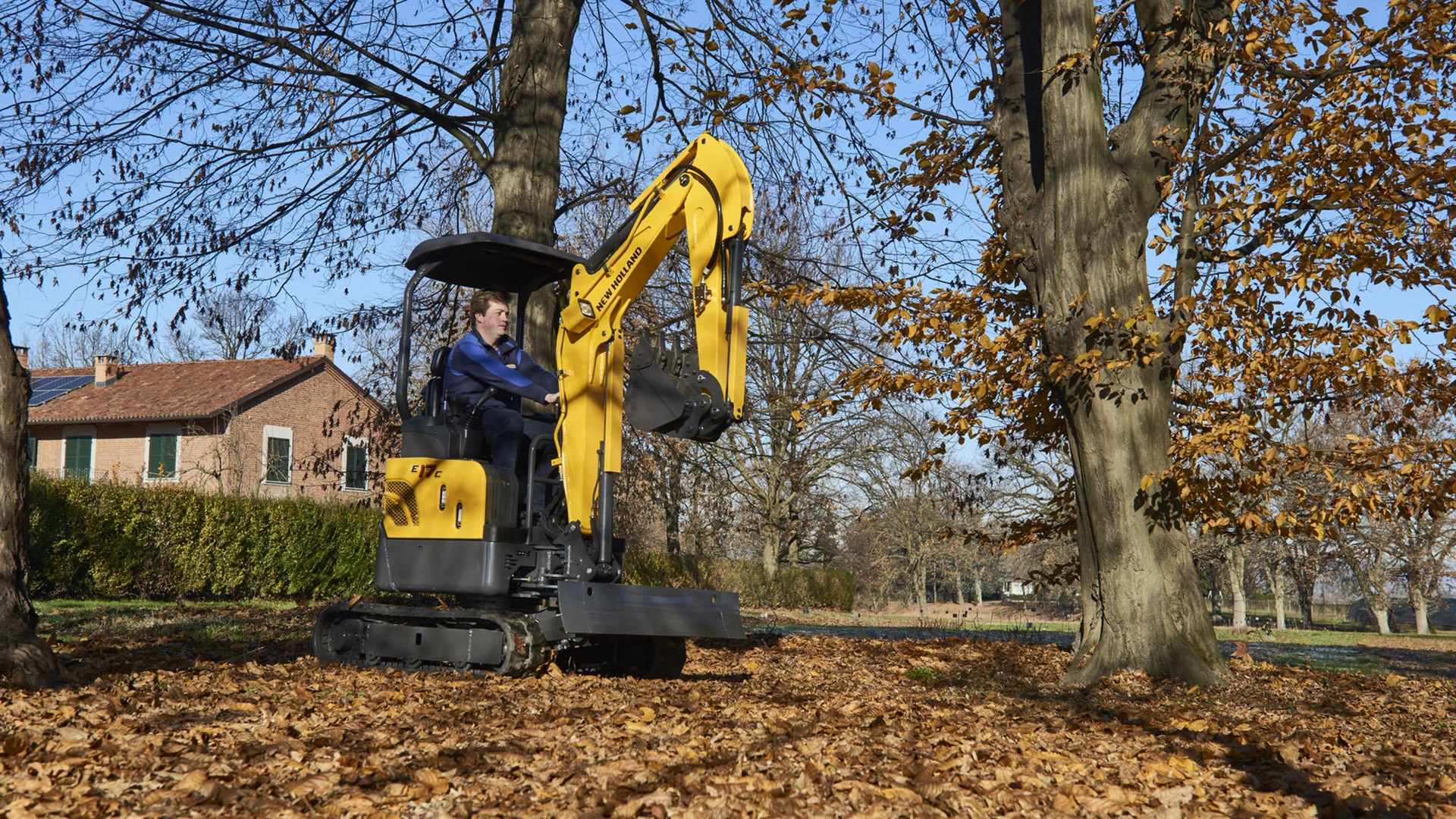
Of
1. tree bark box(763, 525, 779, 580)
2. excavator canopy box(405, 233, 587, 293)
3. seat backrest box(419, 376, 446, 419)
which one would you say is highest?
excavator canopy box(405, 233, 587, 293)

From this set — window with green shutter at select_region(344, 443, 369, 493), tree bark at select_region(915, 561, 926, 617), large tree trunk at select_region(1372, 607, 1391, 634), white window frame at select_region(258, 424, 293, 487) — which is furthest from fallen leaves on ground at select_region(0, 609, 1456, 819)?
large tree trunk at select_region(1372, 607, 1391, 634)

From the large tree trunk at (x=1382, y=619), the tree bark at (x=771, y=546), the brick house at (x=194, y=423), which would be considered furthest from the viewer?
the large tree trunk at (x=1382, y=619)

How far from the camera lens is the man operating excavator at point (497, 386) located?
7.35m

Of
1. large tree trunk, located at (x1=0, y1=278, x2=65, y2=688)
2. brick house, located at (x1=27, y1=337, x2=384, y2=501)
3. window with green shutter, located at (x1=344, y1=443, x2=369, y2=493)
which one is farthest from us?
brick house, located at (x1=27, y1=337, x2=384, y2=501)

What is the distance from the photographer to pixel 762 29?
1280 cm

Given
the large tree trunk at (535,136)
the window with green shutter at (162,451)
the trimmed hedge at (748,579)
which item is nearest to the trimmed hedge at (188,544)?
the trimmed hedge at (748,579)

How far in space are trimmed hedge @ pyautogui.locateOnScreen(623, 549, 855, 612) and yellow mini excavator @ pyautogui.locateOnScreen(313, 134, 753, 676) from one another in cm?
1506

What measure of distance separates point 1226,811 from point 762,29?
1064 cm

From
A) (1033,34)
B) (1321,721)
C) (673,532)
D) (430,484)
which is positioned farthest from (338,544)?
(1321,721)

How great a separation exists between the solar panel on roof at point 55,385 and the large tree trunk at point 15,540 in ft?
112

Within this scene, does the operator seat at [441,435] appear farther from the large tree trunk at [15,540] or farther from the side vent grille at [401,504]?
the large tree trunk at [15,540]

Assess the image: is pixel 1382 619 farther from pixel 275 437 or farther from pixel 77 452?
pixel 77 452

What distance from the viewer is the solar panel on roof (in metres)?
36.0

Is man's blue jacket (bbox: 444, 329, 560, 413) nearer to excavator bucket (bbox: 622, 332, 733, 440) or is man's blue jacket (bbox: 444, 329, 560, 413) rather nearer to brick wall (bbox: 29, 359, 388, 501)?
excavator bucket (bbox: 622, 332, 733, 440)
